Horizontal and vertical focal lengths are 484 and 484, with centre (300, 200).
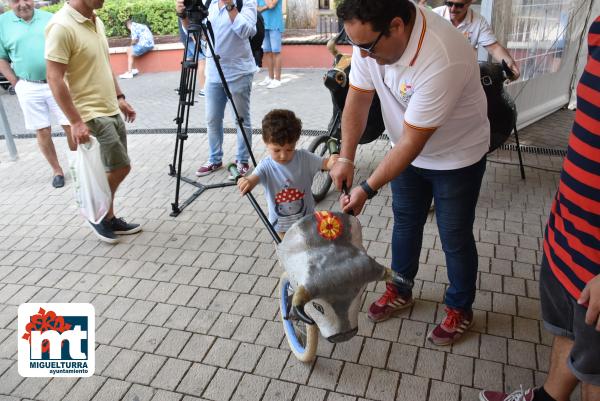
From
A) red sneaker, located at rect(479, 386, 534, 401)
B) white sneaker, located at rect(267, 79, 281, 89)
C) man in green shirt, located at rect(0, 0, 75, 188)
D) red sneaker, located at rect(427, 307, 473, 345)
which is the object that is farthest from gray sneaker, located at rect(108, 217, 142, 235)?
white sneaker, located at rect(267, 79, 281, 89)

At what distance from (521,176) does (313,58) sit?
7484 mm

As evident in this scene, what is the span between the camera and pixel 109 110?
12.6 feet

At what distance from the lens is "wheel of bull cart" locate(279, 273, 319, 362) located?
7.88 feet

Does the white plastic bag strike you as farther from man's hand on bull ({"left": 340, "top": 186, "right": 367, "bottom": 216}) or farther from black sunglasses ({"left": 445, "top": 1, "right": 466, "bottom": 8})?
black sunglasses ({"left": 445, "top": 1, "right": 466, "bottom": 8})

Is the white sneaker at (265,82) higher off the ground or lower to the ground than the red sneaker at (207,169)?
higher

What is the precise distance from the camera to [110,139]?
12.5 ft

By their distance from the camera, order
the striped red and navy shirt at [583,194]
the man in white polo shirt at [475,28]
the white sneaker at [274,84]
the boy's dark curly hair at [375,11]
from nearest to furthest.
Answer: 1. the striped red and navy shirt at [583,194]
2. the boy's dark curly hair at [375,11]
3. the man in white polo shirt at [475,28]
4. the white sneaker at [274,84]

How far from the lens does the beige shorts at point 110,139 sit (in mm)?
3762

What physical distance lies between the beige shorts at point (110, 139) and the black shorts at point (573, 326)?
3.22 m

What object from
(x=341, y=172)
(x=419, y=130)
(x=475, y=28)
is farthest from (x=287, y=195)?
(x=475, y=28)

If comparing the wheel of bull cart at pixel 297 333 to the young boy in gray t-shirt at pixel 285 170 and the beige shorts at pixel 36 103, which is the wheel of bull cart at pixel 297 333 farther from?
the beige shorts at pixel 36 103

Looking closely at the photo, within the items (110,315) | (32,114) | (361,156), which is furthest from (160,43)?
(110,315)

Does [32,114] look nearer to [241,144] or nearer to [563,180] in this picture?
[241,144]

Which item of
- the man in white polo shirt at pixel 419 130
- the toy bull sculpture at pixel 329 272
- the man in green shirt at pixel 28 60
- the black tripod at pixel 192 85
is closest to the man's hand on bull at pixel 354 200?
the man in white polo shirt at pixel 419 130
